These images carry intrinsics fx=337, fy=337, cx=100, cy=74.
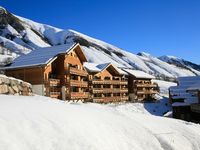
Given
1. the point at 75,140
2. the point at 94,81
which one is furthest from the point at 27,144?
the point at 94,81

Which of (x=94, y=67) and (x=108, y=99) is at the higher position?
(x=94, y=67)

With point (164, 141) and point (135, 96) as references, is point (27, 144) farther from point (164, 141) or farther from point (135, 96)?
point (135, 96)

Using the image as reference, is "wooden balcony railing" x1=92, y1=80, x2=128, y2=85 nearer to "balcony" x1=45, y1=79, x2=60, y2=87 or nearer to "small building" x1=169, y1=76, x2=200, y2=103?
"small building" x1=169, y1=76, x2=200, y2=103

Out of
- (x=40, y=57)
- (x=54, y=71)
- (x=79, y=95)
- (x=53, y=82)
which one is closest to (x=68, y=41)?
(x=79, y=95)

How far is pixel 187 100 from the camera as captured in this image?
49469 mm

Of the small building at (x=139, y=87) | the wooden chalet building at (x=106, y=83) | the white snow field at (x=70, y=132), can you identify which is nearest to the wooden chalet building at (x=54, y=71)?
the wooden chalet building at (x=106, y=83)

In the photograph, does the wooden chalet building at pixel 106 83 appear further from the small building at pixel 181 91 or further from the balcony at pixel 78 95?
the small building at pixel 181 91

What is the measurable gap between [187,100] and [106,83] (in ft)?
62.7

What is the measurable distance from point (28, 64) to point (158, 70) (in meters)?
138

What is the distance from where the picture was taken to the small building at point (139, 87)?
7550cm

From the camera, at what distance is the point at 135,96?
7519 cm

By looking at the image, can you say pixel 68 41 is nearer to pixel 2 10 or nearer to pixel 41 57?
pixel 2 10

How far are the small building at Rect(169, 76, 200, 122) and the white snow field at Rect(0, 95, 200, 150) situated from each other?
21637 millimetres

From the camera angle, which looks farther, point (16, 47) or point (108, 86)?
point (16, 47)
